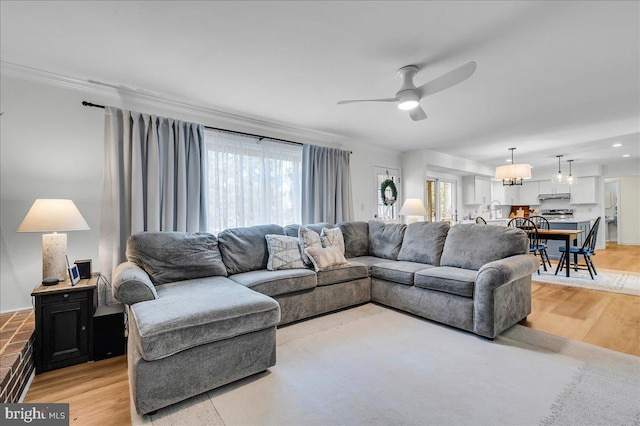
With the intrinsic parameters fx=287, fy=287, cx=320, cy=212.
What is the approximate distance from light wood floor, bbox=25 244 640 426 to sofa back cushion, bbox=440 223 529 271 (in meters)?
0.75

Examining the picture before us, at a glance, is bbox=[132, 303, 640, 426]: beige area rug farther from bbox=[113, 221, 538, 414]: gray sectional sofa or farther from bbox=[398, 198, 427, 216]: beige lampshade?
bbox=[398, 198, 427, 216]: beige lampshade

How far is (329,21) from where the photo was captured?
1975 millimetres

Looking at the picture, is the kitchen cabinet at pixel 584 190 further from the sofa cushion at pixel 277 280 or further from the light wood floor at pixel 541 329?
the sofa cushion at pixel 277 280

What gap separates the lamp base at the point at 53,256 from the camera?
235 cm

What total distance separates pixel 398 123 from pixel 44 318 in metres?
4.46

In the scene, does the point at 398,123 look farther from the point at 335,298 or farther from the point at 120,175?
the point at 120,175

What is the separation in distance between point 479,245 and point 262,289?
2.36m

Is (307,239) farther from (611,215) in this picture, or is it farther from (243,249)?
(611,215)

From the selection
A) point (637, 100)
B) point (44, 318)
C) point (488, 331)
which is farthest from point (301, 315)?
point (637, 100)

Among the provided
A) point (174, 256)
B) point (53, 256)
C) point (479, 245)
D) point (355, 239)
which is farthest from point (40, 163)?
point (479, 245)

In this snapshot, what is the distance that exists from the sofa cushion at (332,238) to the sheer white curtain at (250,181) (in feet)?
2.62

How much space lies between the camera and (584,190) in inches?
311

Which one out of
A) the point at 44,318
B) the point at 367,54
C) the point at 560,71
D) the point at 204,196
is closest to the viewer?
the point at 44,318

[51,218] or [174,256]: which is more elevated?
[51,218]
